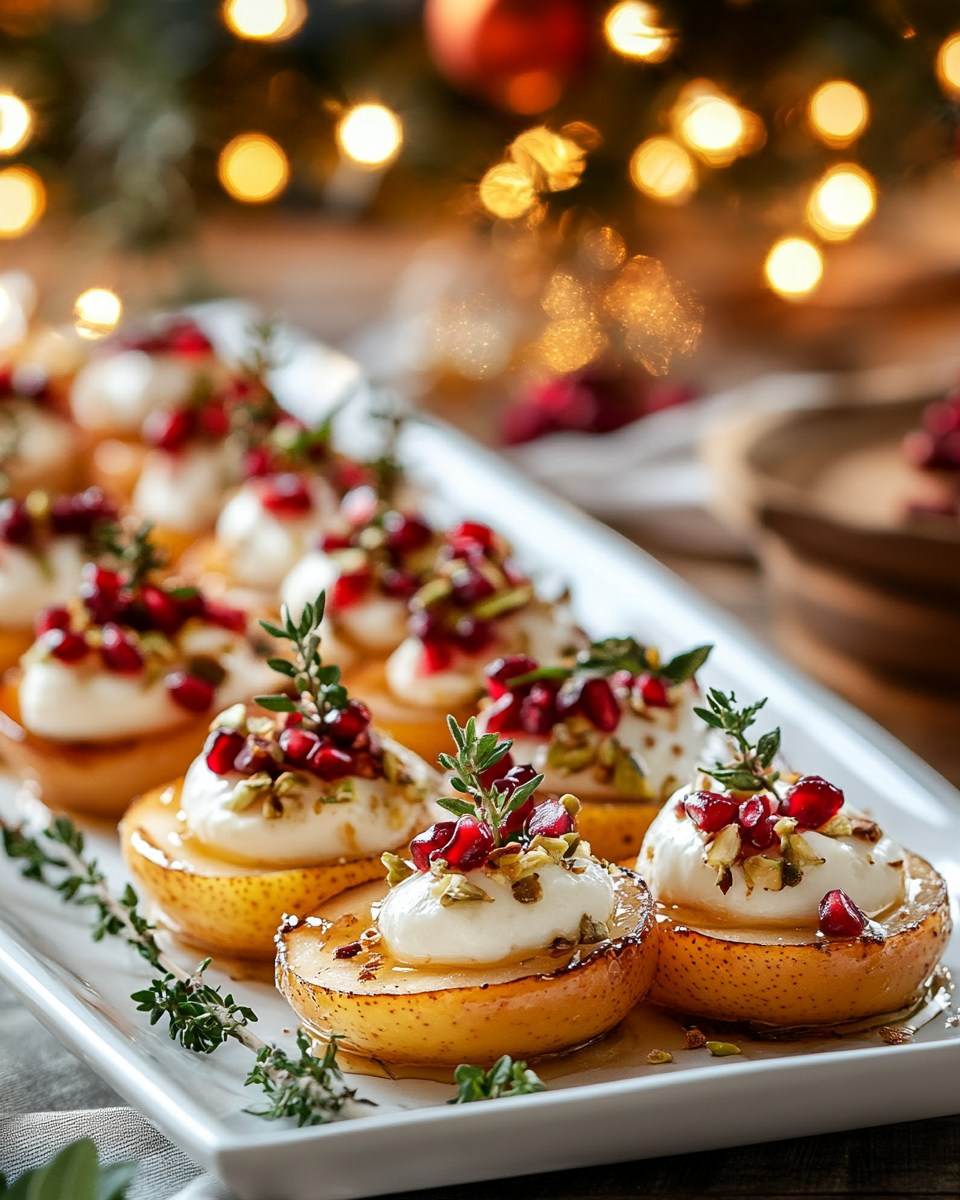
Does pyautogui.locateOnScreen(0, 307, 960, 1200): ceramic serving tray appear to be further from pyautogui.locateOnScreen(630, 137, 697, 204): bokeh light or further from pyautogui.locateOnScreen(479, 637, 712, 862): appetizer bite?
pyautogui.locateOnScreen(630, 137, 697, 204): bokeh light

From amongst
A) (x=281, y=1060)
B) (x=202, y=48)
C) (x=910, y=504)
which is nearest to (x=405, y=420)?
(x=910, y=504)

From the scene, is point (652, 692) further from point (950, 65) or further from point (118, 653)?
point (950, 65)

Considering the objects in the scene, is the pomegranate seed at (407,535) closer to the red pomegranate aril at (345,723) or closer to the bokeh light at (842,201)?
the red pomegranate aril at (345,723)

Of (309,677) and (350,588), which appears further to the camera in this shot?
(350,588)

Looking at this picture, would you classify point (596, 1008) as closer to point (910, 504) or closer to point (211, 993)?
point (211, 993)

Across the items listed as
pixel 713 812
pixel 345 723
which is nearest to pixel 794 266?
pixel 345 723

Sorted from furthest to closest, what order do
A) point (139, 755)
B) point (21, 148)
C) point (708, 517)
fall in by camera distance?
point (21, 148) < point (708, 517) < point (139, 755)

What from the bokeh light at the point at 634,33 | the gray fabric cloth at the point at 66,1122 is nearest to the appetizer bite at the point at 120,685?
the gray fabric cloth at the point at 66,1122
